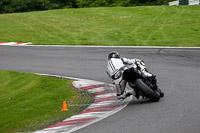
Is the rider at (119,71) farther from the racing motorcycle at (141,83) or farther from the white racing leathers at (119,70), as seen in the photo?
the racing motorcycle at (141,83)

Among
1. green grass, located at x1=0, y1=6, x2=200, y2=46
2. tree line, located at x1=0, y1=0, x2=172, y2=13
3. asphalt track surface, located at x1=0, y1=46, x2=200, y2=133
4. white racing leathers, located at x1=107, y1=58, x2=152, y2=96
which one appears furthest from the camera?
tree line, located at x1=0, y1=0, x2=172, y2=13

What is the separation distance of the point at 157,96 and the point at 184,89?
5.31 feet

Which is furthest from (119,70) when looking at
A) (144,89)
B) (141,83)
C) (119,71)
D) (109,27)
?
(109,27)

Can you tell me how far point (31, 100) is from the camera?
10516mm

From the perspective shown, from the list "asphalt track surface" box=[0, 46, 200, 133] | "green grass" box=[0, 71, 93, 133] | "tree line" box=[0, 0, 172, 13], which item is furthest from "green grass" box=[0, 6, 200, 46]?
"tree line" box=[0, 0, 172, 13]

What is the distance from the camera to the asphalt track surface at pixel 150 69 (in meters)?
7.41

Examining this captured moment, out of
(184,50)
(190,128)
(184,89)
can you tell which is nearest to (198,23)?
(184,50)

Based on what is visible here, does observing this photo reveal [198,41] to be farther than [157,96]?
Yes

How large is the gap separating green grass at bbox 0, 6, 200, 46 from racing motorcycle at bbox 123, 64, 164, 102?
1055 cm

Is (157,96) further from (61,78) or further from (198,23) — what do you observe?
(198,23)

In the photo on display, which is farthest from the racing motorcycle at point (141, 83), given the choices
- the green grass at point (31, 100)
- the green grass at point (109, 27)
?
the green grass at point (109, 27)

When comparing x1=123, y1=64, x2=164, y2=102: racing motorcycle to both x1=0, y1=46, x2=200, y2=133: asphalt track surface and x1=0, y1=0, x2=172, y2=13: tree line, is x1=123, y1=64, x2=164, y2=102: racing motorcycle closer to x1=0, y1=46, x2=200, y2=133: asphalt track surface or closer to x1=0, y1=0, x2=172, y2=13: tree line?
x1=0, y1=46, x2=200, y2=133: asphalt track surface

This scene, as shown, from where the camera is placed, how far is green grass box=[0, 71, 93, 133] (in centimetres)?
834

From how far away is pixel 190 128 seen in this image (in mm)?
6965
